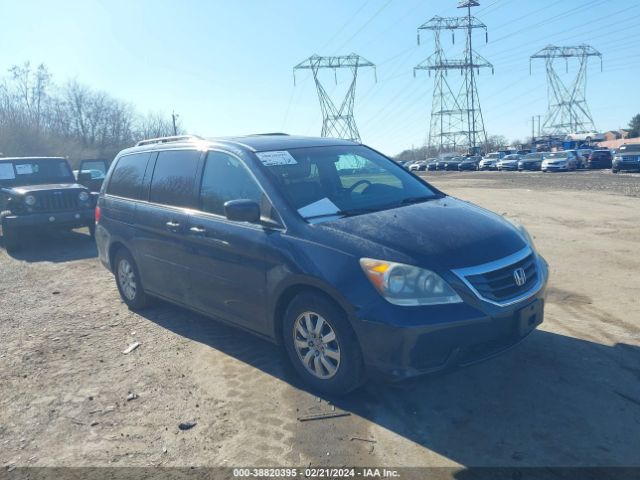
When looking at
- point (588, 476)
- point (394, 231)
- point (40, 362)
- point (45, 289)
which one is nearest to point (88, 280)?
point (45, 289)

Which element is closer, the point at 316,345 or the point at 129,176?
the point at 316,345

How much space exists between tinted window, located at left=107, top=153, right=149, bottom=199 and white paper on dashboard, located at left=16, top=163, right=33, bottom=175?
6992 mm

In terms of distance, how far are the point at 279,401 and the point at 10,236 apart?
910 centimetres

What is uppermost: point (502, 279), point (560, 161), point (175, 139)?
point (175, 139)

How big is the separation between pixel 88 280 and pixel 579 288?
21.7ft

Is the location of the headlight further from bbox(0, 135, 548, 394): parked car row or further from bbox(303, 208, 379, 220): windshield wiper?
bbox(303, 208, 379, 220): windshield wiper

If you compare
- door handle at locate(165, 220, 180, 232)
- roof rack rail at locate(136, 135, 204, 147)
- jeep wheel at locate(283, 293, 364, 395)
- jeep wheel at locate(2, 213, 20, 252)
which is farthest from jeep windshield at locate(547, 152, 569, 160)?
jeep wheel at locate(283, 293, 364, 395)

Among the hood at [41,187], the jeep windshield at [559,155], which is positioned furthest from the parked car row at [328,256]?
the jeep windshield at [559,155]

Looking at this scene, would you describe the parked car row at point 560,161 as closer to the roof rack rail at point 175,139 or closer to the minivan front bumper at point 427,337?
the roof rack rail at point 175,139

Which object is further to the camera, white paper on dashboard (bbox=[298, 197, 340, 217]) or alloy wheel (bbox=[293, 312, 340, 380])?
white paper on dashboard (bbox=[298, 197, 340, 217])

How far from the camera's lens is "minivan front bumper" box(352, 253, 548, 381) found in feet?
10.6

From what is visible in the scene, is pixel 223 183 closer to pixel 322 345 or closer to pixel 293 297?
pixel 293 297

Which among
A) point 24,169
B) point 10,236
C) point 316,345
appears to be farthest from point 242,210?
point 24,169

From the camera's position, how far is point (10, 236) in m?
10.6
